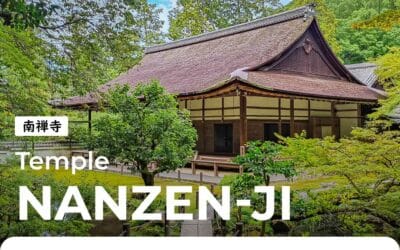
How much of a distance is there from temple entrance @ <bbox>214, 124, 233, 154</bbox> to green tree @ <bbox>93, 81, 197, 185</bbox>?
367 mm

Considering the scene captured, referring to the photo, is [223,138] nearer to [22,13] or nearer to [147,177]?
[147,177]

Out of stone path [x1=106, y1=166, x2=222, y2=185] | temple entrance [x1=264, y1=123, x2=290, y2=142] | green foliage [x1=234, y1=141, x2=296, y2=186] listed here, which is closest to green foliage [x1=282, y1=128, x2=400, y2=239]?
green foliage [x1=234, y1=141, x2=296, y2=186]

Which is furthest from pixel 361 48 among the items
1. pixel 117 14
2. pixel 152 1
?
pixel 117 14

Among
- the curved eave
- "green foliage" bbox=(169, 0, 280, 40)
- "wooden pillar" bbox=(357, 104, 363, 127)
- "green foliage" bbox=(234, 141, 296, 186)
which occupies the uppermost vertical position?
"green foliage" bbox=(169, 0, 280, 40)

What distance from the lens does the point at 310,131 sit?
2.84 metres

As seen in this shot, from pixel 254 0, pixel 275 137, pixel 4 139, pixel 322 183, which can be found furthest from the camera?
pixel 254 0

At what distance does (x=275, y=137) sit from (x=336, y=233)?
2.25 feet

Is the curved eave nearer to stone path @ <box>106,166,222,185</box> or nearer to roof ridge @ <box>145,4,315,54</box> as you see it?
roof ridge @ <box>145,4,315,54</box>

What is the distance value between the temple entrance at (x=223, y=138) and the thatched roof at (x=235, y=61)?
1.04 feet

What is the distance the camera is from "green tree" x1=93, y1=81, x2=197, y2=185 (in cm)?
229

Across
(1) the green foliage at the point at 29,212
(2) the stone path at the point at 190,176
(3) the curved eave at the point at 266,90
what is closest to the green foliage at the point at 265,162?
(2) the stone path at the point at 190,176

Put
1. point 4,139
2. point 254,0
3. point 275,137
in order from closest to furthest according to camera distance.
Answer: point 4,139, point 275,137, point 254,0

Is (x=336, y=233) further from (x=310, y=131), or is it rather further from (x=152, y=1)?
(x=152, y=1)

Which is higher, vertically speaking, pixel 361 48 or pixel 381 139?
pixel 361 48
